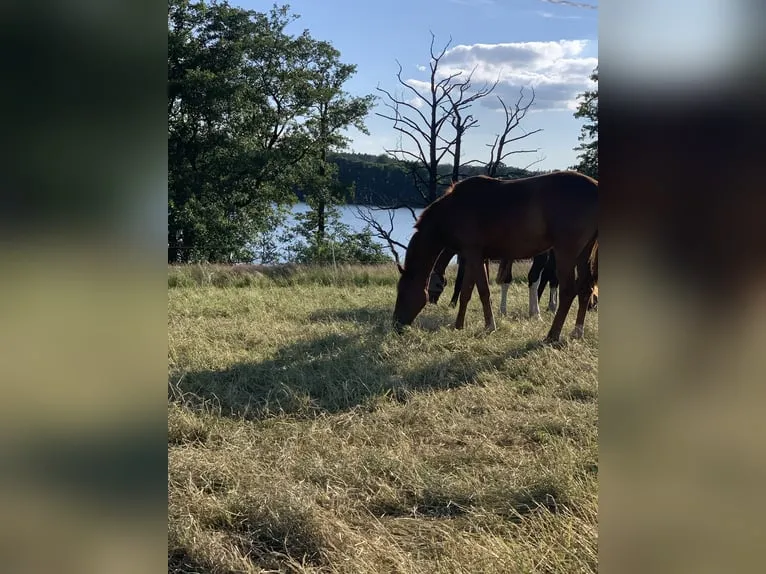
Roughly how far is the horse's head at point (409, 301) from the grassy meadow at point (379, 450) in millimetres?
255

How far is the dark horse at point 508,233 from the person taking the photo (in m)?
5.64

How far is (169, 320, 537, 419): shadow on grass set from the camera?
3564 millimetres

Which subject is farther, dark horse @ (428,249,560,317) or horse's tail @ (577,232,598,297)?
dark horse @ (428,249,560,317)

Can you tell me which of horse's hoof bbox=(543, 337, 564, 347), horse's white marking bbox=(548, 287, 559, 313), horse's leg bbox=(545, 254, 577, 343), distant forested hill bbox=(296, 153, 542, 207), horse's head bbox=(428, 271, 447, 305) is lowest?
horse's hoof bbox=(543, 337, 564, 347)

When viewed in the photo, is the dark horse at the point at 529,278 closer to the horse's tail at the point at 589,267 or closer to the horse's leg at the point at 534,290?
the horse's leg at the point at 534,290

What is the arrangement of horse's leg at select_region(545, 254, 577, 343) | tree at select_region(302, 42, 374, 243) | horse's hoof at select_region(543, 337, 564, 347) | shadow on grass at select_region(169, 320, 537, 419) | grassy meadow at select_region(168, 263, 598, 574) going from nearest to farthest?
grassy meadow at select_region(168, 263, 598, 574) → shadow on grass at select_region(169, 320, 537, 419) → horse's hoof at select_region(543, 337, 564, 347) → horse's leg at select_region(545, 254, 577, 343) → tree at select_region(302, 42, 374, 243)

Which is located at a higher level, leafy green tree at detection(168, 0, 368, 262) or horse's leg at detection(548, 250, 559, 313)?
leafy green tree at detection(168, 0, 368, 262)

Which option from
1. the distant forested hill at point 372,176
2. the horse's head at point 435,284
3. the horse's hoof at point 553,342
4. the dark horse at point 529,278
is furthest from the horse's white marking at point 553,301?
the distant forested hill at point 372,176

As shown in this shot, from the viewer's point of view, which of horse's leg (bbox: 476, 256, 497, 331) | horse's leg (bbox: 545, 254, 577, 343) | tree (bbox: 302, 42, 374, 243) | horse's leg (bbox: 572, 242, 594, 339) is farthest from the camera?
tree (bbox: 302, 42, 374, 243)

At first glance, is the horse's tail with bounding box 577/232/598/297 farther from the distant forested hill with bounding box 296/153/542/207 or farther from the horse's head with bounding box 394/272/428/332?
Result: the distant forested hill with bounding box 296/153/542/207

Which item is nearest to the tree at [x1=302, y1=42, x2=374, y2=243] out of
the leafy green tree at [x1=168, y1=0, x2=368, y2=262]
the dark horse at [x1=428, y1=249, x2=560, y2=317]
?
the leafy green tree at [x1=168, y1=0, x2=368, y2=262]

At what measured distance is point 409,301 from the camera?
6.05 m
